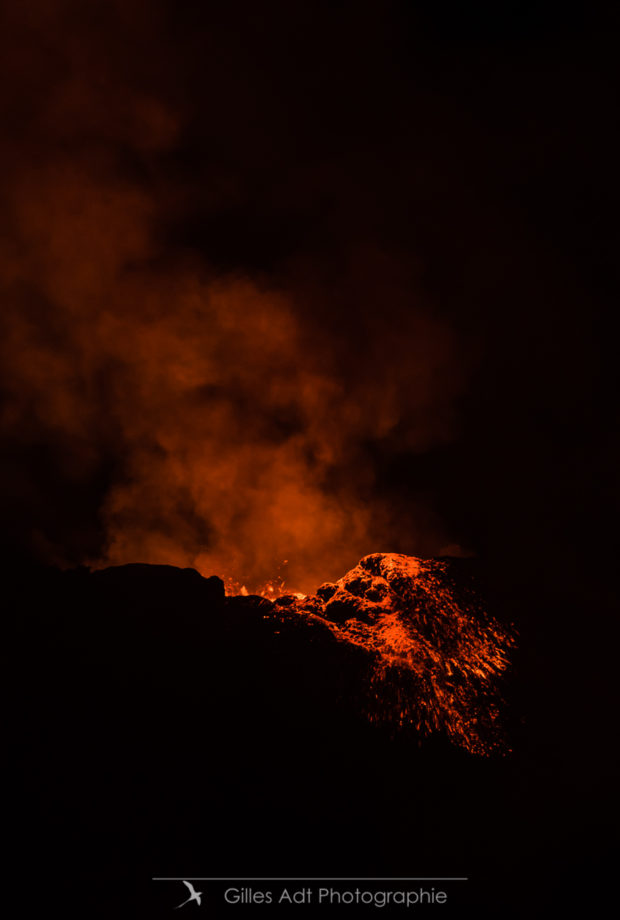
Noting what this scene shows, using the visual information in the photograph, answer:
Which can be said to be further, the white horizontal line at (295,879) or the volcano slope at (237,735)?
the volcano slope at (237,735)

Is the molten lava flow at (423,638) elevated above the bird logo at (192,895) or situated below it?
above

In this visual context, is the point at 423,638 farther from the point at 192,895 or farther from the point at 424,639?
the point at 192,895

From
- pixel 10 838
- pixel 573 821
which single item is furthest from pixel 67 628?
pixel 573 821

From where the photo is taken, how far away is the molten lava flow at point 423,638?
2377 cm

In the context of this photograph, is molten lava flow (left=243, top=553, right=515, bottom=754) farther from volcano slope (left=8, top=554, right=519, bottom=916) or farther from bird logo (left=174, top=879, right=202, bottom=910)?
bird logo (left=174, top=879, right=202, bottom=910)

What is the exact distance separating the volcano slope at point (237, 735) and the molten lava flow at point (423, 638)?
4.4 inches

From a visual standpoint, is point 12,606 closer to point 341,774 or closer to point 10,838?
point 10,838

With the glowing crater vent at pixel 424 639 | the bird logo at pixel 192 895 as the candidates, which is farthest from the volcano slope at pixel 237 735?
the bird logo at pixel 192 895

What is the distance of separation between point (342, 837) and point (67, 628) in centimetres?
1503

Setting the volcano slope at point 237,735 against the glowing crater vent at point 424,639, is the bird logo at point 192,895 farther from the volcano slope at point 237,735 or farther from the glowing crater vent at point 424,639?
the glowing crater vent at point 424,639

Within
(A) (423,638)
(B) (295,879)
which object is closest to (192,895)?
(B) (295,879)

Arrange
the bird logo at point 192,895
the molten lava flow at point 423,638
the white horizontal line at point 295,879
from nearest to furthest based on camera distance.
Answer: the bird logo at point 192,895 < the white horizontal line at point 295,879 < the molten lava flow at point 423,638

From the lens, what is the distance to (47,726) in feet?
66.2

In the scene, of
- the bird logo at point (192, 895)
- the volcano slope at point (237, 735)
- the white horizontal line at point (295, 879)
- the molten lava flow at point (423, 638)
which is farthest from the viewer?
the molten lava flow at point (423, 638)
